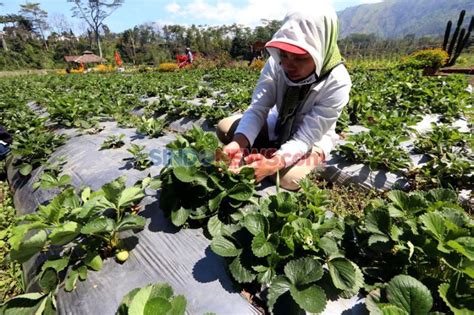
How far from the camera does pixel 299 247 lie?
1.26 meters

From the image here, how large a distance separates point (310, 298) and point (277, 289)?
0.13 metres

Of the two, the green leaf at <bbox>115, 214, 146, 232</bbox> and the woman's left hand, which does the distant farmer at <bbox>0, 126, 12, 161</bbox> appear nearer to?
the green leaf at <bbox>115, 214, 146, 232</bbox>

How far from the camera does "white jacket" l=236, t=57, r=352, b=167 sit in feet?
6.64

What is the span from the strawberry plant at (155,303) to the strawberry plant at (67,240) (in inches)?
17.1

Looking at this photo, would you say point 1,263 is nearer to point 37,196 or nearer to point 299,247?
point 37,196

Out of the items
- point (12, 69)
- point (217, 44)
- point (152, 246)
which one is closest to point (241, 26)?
point (217, 44)

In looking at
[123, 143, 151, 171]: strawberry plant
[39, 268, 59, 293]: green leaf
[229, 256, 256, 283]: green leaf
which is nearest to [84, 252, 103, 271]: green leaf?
[39, 268, 59, 293]: green leaf

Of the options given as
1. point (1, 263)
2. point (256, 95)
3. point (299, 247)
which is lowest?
point (1, 263)

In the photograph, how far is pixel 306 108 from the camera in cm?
223

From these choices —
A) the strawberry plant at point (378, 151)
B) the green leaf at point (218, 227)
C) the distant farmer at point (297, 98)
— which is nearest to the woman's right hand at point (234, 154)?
the distant farmer at point (297, 98)

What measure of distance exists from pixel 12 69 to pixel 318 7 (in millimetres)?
→ 38296

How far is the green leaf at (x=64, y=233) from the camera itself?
4.24ft

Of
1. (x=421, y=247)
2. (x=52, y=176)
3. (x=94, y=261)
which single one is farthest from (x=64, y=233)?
(x=421, y=247)

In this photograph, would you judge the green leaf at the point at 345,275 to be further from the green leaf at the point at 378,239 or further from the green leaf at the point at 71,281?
the green leaf at the point at 71,281
